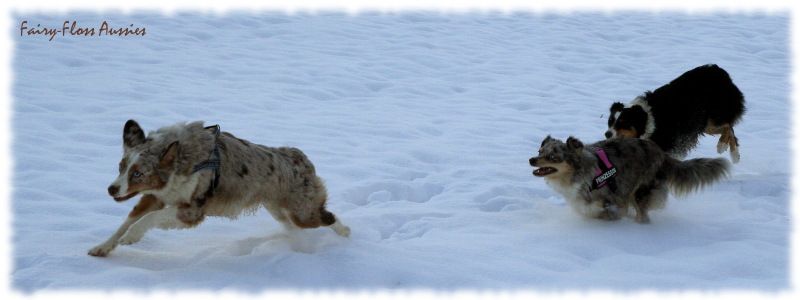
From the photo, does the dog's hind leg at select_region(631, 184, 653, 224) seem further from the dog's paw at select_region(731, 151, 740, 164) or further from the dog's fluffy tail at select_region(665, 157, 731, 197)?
the dog's paw at select_region(731, 151, 740, 164)

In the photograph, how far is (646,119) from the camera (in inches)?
286

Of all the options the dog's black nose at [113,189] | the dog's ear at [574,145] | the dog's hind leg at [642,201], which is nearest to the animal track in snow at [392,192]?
the dog's ear at [574,145]

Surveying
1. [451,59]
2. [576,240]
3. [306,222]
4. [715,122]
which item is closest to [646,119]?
[715,122]

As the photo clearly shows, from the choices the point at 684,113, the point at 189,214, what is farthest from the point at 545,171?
the point at 189,214

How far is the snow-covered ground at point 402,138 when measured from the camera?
15.5ft

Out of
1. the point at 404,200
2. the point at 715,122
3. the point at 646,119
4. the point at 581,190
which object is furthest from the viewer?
the point at 715,122

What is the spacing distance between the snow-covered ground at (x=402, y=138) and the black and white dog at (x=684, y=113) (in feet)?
1.86

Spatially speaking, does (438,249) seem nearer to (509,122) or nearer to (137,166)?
(137,166)

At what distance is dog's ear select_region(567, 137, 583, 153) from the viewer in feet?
19.2

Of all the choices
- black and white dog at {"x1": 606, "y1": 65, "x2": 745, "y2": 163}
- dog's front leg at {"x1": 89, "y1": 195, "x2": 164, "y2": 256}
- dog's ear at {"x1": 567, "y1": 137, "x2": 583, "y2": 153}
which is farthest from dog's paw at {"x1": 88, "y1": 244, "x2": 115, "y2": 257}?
black and white dog at {"x1": 606, "y1": 65, "x2": 745, "y2": 163}

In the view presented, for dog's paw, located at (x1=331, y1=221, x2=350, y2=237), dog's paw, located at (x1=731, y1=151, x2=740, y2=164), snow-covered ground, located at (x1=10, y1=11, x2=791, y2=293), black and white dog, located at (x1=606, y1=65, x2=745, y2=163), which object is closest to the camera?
snow-covered ground, located at (x1=10, y1=11, x2=791, y2=293)

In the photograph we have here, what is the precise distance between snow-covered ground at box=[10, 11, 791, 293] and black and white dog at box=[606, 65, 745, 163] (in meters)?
0.57

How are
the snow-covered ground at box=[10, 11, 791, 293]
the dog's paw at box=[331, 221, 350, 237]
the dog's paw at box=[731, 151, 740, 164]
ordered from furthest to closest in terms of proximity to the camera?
1. the dog's paw at box=[731, 151, 740, 164]
2. the dog's paw at box=[331, 221, 350, 237]
3. the snow-covered ground at box=[10, 11, 791, 293]

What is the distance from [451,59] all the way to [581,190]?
24.4 ft
